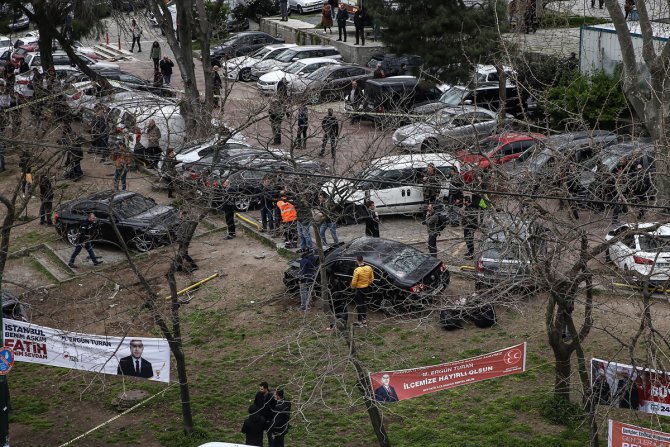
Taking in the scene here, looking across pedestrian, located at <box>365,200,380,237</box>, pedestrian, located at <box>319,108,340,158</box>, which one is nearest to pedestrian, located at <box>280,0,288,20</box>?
pedestrian, located at <box>319,108,340,158</box>

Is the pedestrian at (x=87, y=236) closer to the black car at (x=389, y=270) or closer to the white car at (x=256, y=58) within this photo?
the black car at (x=389, y=270)

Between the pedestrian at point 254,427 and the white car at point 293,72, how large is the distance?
22358 millimetres

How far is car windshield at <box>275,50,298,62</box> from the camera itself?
4109 cm

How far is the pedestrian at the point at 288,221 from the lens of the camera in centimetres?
2353

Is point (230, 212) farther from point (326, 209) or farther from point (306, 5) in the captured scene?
point (306, 5)

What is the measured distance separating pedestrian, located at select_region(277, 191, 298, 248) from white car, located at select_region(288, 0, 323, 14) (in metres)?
30.5

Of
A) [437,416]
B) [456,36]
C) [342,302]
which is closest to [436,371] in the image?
[437,416]

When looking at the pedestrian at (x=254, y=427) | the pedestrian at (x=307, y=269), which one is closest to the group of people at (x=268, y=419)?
the pedestrian at (x=254, y=427)

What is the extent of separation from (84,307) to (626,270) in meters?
12.3

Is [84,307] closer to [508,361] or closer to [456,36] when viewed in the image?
[508,361]

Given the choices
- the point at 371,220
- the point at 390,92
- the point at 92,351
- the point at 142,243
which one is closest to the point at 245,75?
the point at 390,92

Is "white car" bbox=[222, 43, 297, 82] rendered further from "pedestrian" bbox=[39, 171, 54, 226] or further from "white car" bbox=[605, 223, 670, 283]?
"white car" bbox=[605, 223, 670, 283]

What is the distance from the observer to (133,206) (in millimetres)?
25188

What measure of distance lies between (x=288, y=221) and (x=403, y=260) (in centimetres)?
401
